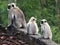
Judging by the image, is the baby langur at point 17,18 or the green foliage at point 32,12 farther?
the green foliage at point 32,12

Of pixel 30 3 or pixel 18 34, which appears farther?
pixel 30 3

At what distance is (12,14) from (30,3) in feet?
30.7

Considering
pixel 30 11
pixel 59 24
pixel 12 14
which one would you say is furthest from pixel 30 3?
pixel 12 14

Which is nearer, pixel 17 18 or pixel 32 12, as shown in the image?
pixel 17 18

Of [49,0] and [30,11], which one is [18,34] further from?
[49,0]

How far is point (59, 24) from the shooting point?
769 inches

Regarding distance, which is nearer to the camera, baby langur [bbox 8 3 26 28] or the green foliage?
baby langur [bbox 8 3 26 28]

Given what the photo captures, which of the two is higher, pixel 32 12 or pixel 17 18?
pixel 32 12

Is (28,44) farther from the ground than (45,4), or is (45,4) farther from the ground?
(45,4)

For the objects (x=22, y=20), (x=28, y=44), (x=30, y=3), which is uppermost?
(x=30, y=3)

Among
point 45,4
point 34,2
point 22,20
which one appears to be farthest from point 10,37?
point 45,4

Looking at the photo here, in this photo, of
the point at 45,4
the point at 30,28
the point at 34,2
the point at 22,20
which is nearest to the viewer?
the point at 30,28

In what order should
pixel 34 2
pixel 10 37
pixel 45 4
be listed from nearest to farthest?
pixel 10 37, pixel 34 2, pixel 45 4

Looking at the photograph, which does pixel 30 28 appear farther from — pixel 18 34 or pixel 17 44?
pixel 17 44
